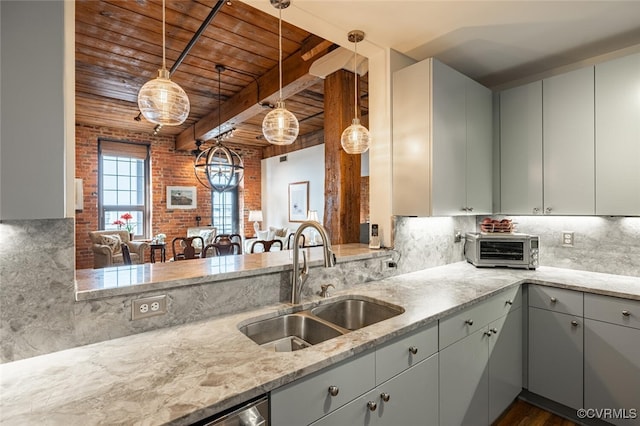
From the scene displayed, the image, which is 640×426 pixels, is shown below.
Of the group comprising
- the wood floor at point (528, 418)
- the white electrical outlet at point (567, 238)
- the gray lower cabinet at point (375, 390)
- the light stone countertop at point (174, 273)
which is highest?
the white electrical outlet at point (567, 238)

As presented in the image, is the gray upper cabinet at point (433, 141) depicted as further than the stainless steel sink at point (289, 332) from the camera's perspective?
Yes

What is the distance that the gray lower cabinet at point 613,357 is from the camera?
1.93m

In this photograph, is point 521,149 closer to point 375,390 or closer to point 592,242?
point 592,242

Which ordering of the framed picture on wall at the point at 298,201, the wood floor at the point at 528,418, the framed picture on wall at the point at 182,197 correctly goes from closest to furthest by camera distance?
the wood floor at the point at 528,418 → the framed picture on wall at the point at 298,201 → the framed picture on wall at the point at 182,197

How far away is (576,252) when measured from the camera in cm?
267

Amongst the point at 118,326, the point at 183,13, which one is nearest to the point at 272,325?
the point at 118,326

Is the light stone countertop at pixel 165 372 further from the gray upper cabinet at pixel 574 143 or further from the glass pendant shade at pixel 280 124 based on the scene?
the gray upper cabinet at pixel 574 143

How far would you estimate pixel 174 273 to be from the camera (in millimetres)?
1606

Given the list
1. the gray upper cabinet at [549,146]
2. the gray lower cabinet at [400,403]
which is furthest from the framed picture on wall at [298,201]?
the gray lower cabinet at [400,403]

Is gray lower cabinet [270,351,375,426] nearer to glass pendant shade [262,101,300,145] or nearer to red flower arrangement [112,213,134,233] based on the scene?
glass pendant shade [262,101,300,145]

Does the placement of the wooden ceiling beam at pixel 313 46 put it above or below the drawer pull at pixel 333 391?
above

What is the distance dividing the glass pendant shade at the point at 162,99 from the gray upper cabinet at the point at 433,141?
1.55m

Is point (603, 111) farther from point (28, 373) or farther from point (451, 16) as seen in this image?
point (28, 373)

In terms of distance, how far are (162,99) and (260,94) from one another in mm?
2602
